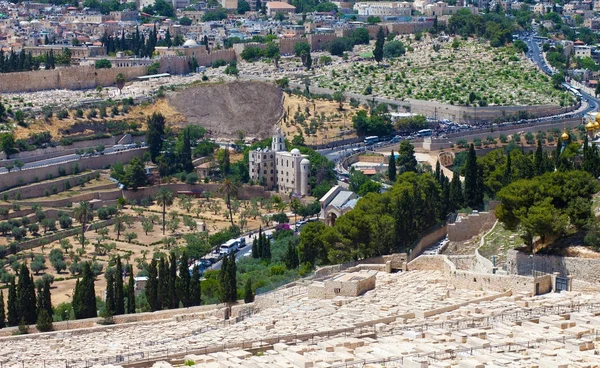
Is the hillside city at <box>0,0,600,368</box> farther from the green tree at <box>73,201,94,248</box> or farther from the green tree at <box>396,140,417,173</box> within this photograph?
the green tree at <box>396,140,417,173</box>

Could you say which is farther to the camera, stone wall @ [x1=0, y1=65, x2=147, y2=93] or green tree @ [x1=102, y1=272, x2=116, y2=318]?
stone wall @ [x1=0, y1=65, x2=147, y2=93]

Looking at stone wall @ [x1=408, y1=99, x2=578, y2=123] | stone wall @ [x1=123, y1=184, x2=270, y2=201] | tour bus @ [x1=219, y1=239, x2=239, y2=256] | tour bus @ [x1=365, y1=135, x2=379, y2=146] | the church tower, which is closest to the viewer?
tour bus @ [x1=219, y1=239, x2=239, y2=256]

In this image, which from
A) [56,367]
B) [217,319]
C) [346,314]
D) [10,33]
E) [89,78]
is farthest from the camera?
[10,33]

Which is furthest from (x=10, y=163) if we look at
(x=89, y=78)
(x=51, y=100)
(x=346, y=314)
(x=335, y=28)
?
(x=335, y=28)

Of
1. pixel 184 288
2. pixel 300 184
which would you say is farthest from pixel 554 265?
pixel 300 184

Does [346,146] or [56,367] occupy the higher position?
[56,367]

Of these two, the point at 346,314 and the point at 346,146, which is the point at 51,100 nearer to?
the point at 346,146

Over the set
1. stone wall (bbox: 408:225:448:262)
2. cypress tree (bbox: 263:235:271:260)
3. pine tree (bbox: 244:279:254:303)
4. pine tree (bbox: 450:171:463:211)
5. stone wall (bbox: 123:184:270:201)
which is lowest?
stone wall (bbox: 123:184:270:201)

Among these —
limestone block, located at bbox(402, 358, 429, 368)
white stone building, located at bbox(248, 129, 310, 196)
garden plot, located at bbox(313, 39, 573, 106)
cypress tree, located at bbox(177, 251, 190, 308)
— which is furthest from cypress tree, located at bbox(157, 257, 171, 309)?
garden plot, located at bbox(313, 39, 573, 106)
